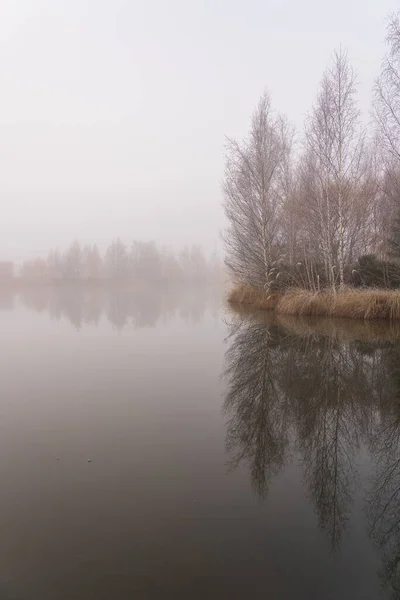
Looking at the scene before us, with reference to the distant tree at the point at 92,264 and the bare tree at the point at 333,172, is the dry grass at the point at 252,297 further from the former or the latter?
the distant tree at the point at 92,264

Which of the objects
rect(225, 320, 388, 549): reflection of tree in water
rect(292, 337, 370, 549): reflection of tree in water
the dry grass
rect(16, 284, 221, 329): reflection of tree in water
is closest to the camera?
rect(292, 337, 370, 549): reflection of tree in water

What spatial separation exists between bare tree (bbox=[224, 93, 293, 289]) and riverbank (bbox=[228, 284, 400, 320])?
2.63 m

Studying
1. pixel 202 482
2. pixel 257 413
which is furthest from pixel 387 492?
pixel 257 413

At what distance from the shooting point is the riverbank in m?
12.7

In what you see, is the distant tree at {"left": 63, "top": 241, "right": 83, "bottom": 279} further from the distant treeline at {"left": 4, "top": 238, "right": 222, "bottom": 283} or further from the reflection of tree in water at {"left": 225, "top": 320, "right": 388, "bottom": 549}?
the reflection of tree in water at {"left": 225, "top": 320, "right": 388, "bottom": 549}

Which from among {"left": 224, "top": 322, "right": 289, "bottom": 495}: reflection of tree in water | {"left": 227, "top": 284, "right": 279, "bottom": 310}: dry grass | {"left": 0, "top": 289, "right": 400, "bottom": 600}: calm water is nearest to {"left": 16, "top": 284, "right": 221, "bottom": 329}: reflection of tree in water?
{"left": 227, "top": 284, "right": 279, "bottom": 310}: dry grass

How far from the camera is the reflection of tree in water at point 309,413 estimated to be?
314 centimetres

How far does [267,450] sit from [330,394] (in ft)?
6.38

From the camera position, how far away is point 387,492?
3025 mm

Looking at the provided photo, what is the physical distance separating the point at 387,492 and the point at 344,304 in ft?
37.2

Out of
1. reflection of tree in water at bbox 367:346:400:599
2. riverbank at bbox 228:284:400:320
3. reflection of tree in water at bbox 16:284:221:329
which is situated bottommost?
reflection of tree in water at bbox 367:346:400:599

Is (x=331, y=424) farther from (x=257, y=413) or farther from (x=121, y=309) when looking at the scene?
(x=121, y=309)

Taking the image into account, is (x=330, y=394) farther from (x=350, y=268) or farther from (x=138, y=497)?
(x=350, y=268)

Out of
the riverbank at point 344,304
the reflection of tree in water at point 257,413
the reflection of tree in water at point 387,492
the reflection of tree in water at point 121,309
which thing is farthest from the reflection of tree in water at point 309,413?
the reflection of tree in water at point 121,309
